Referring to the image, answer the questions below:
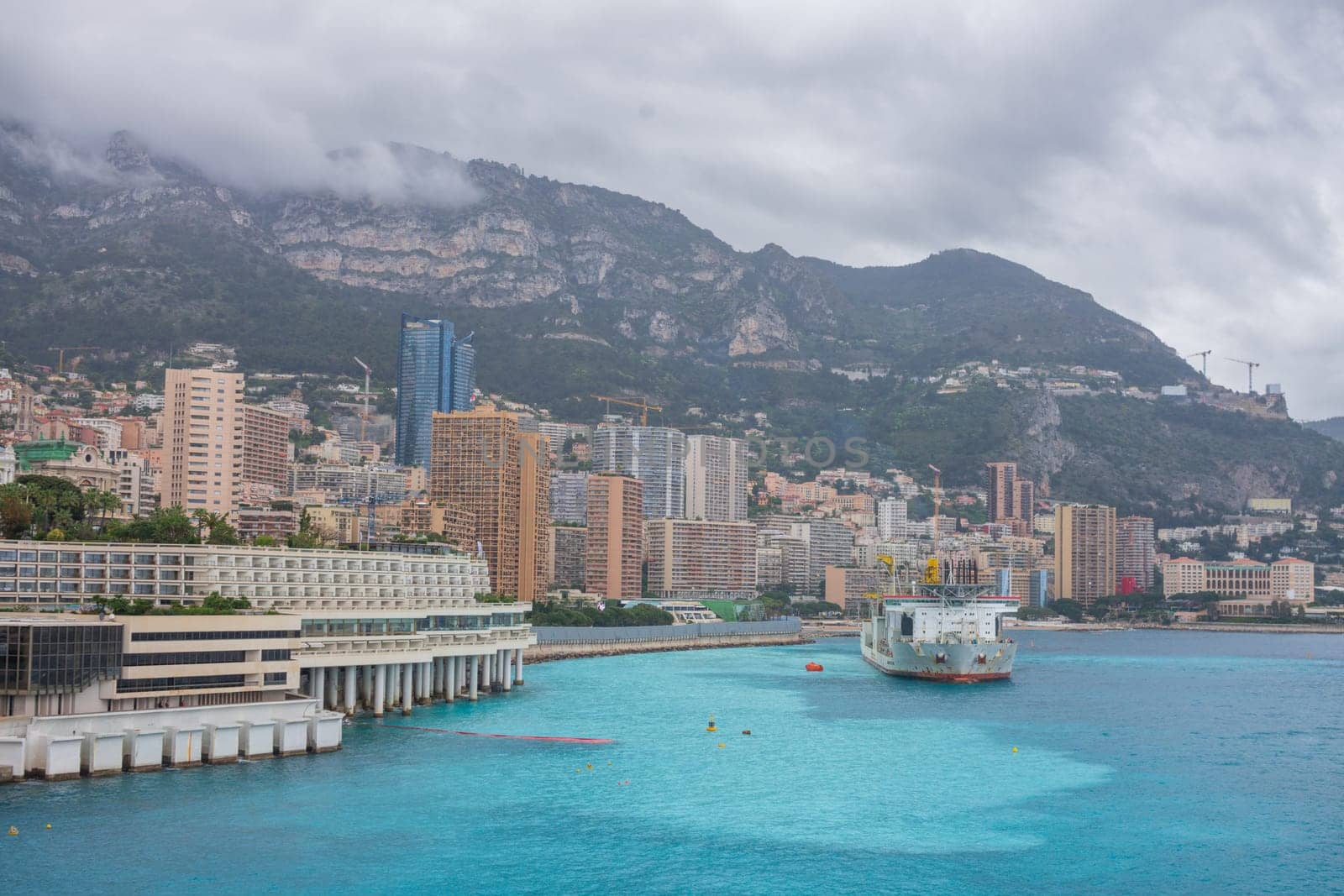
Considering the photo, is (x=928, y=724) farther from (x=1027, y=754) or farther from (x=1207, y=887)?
(x=1207, y=887)

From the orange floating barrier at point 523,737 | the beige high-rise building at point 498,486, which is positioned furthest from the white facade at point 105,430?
the orange floating barrier at point 523,737

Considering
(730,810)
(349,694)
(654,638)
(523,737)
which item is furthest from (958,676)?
(730,810)

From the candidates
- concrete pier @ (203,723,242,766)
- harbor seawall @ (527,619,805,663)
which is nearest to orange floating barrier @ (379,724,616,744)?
concrete pier @ (203,723,242,766)

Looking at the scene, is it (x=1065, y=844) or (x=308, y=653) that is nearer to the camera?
(x=1065, y=844)

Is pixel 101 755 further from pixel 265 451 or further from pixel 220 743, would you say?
pixel 265 451

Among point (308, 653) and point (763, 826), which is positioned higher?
point (308, 653)

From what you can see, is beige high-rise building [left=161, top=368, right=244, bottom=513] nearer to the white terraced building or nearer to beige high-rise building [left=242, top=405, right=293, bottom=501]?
beige high-rise building [left=242, top=405, right=293, bottom=501]

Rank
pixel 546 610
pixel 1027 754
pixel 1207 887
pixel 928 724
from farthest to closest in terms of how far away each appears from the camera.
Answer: pixel 546 610 < pixel 928 724 < pixel 1027 754 < pixel 1207 887

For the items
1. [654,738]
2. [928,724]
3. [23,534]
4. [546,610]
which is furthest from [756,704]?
[546,610]
